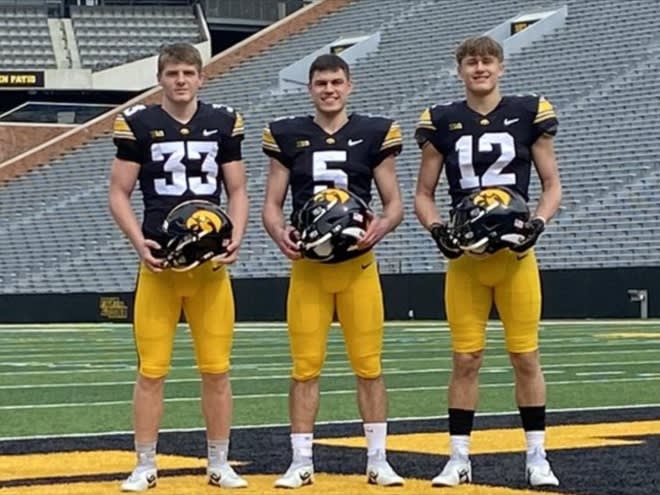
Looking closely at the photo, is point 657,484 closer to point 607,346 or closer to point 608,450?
point 608,450

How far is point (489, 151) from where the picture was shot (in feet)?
18.9

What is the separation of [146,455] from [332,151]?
4.35 feet

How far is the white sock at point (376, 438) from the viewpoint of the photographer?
5.72m

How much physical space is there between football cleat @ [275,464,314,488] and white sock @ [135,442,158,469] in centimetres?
47

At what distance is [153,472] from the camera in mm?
5605

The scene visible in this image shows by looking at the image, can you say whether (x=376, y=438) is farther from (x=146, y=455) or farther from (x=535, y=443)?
(x=146, y=455)

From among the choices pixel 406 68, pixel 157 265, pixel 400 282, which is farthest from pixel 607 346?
pixel 406 68

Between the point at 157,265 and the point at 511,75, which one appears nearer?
the point at 157,265

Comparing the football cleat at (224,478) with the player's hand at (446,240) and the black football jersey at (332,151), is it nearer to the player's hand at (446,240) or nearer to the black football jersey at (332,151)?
the black football jersey at (332,151)

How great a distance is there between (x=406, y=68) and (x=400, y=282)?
30.0 ft

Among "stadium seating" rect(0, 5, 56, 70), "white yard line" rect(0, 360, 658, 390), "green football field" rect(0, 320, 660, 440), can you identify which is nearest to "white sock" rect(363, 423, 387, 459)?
"green football field" rect(0, 320, 660, 440)

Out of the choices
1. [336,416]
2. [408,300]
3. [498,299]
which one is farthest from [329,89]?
[408,300]

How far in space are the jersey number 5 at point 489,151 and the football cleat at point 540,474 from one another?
105 centimetres

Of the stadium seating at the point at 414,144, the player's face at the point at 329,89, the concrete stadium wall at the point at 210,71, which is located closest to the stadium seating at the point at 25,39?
the concrete stadium wall at the point at 210,71
